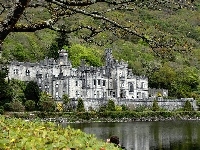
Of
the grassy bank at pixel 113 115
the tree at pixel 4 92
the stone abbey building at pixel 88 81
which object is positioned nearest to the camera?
the tree at pixel 4 92

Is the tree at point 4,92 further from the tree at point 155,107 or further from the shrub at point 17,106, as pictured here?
the tree at point 155,107

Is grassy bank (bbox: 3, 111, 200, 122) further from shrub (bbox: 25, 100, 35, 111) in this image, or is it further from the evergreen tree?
the evergreen tree

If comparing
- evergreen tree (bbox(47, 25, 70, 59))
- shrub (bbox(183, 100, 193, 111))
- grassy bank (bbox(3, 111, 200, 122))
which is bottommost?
grassy bank (bbox(3, 111, 200, 122))

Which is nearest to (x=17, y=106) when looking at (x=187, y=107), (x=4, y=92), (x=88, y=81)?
(x=4, y=92)

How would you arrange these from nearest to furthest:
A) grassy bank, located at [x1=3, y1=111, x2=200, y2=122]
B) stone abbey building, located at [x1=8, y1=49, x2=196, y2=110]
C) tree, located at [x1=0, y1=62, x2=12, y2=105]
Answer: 1. tree, located at [x1=0, y1=62, x2=12, y2=105]
2. grassy bank, located at [x1=3, y1=111, x2=200, y2=122]
3. stone abbey building, located at [x1=8, y1=49, x2=196, y2=110]

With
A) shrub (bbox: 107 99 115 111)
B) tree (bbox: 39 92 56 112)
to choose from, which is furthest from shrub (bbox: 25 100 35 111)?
shrub (bbox: 107 99 115 111)

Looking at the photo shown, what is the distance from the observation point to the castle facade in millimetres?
74000

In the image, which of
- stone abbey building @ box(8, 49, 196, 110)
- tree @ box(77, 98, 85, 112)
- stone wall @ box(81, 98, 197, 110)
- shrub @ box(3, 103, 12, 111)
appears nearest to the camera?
shrub @ box(3, 103, 12, 111)

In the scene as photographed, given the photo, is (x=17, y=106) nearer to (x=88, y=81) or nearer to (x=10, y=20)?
(x=88, y=81)

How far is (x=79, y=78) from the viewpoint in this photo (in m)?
74.6

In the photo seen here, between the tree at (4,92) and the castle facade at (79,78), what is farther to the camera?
the castle facade at (79,78)

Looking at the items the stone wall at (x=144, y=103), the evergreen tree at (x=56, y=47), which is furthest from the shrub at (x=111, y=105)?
the evergreen tree at (x=56, y=47)

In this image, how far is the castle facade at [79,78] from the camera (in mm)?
74000

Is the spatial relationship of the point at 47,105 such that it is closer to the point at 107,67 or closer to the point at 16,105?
the point at 16,105
